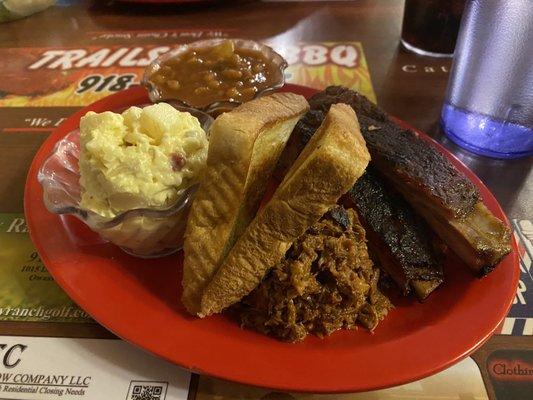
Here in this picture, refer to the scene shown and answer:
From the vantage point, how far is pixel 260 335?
1364mm

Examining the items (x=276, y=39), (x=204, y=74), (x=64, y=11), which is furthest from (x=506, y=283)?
(x=64, y=11)

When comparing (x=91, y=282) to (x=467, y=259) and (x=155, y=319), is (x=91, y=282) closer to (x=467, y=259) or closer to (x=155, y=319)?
(x=155, y=319)

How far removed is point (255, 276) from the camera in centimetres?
137

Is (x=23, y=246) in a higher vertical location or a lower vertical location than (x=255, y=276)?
lower

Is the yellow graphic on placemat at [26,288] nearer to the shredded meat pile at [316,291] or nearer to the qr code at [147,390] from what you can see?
the qr code at [147,390]

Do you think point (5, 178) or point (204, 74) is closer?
point (5, 178)

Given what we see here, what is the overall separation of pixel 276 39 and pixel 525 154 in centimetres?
158

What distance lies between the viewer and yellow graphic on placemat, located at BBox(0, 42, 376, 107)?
2498 mm

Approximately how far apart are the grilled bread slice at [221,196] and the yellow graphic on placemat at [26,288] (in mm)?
356

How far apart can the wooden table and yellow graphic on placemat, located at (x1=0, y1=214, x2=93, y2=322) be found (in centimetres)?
21

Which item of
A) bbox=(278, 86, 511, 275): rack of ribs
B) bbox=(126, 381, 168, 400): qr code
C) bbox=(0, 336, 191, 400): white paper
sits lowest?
bbox=(126, 381, 168, 400): qr code

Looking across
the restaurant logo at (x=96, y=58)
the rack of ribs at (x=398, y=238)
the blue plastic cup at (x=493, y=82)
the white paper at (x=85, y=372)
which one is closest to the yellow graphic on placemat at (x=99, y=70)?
the restaurant logo at (x=96, y=58)

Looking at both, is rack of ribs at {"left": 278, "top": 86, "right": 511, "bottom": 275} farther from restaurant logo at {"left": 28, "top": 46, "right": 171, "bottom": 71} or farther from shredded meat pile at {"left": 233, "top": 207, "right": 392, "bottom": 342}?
restaurant logo at {"left": 28, "top": 46, "right": 171, "bottom": 71}

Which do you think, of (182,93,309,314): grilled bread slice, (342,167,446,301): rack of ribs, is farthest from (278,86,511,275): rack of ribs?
(182,93,309,314): grilled bread slice
